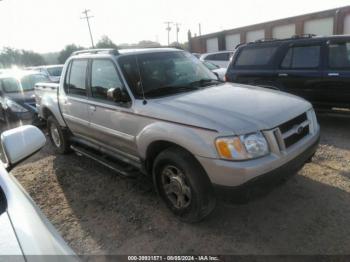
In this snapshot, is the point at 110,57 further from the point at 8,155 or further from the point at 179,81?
the point at 8,155

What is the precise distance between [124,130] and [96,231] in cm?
124

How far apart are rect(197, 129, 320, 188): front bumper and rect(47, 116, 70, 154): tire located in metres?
3.64

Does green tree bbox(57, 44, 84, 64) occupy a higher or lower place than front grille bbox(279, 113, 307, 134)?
higher

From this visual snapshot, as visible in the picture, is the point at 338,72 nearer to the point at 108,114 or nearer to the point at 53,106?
the point at 108,114

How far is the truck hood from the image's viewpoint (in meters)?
2.91

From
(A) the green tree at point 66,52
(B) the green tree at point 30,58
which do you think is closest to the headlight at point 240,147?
(A) the green tree at point 66,52

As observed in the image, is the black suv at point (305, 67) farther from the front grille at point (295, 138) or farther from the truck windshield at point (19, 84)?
the truck windshield at point (19, 84)

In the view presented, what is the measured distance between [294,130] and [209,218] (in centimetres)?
134

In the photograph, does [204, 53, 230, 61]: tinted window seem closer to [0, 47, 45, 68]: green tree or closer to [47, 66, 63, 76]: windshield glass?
[47, 66, 63, 76]: windshield glass

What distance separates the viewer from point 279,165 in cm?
294

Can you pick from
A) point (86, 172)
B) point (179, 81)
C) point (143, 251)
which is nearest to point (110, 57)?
point (179, 81)

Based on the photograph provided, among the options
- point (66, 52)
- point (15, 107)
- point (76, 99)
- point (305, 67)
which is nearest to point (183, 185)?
point (76, 99)

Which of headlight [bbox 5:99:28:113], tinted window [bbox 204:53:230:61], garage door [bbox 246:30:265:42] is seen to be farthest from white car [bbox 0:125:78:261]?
garage door [bbox 246:30:265:42]

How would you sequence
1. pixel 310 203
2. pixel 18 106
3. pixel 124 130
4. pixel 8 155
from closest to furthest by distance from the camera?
pixel 8 155 → pixel 310 203 → pixel 124 130 → pixel 18 106
